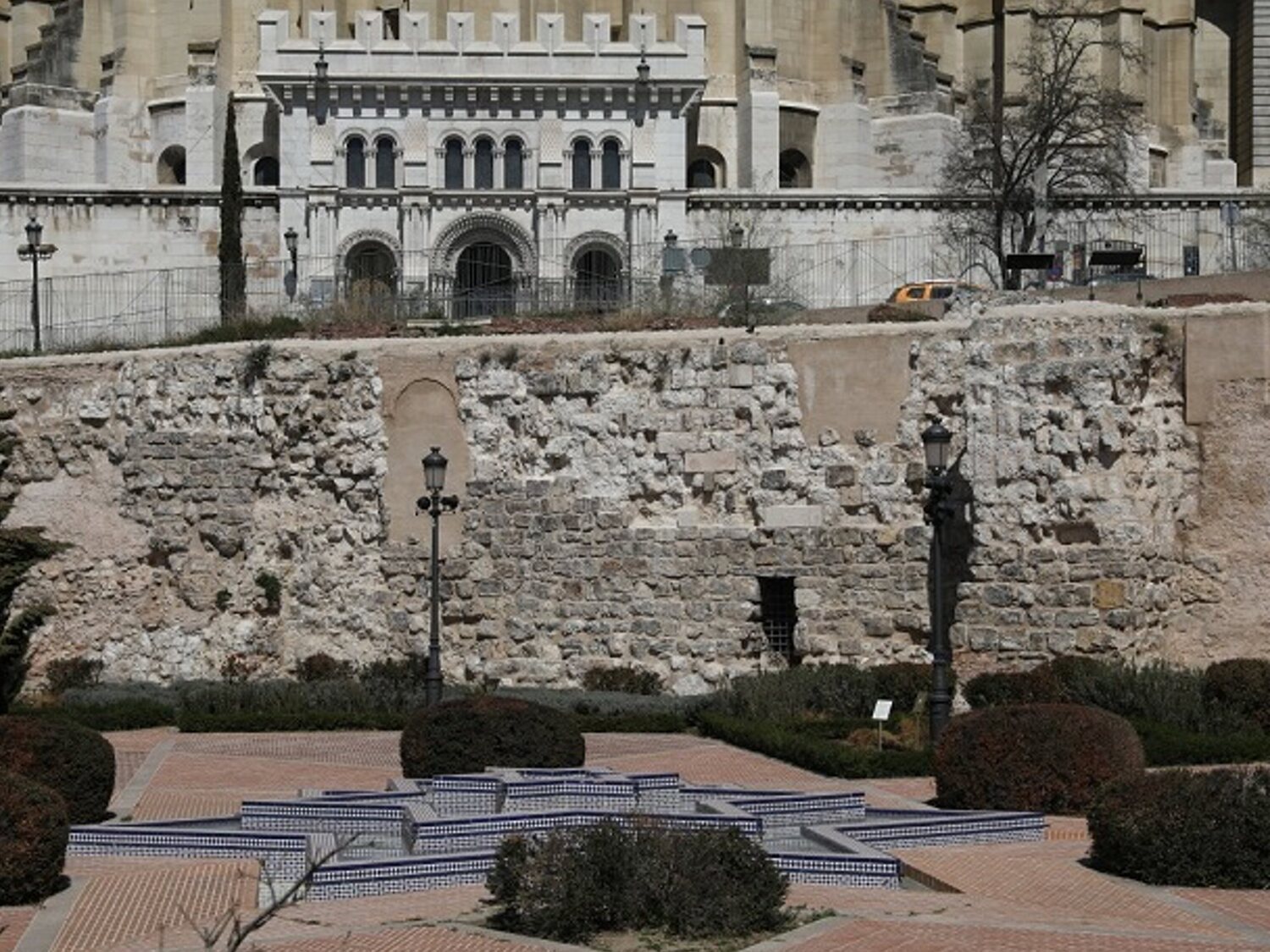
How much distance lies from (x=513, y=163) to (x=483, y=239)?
2.07 m

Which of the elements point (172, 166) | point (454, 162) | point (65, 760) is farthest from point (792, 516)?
point (172, 166)

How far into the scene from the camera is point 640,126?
52094mm

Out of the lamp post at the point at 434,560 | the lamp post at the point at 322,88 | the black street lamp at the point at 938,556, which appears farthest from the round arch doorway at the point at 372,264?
the black street lamp at the point at 938,556

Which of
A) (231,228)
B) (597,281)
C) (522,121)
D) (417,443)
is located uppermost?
(522,121)

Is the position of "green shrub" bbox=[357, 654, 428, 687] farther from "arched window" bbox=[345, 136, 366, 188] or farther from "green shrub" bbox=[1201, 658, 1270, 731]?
"arched window" bbox=[345, 136, 366, 188]

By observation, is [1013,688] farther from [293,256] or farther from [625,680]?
[293,256]

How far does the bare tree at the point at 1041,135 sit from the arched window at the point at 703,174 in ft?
17.6

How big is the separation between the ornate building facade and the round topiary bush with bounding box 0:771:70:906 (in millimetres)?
27959

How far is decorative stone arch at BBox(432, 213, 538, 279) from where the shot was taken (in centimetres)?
5028

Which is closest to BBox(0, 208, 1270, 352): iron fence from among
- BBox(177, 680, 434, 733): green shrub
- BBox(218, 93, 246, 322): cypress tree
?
BBox(218, 93, 246, 322): cypress tree

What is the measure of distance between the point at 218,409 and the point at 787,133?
2627 centimetres

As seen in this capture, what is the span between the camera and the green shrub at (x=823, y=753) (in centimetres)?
2317

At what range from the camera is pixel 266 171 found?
55031 millimetres

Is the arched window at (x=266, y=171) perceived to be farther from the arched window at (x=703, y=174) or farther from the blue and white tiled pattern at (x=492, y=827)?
the blue and white tiled pattern at (x=492, y=827)
